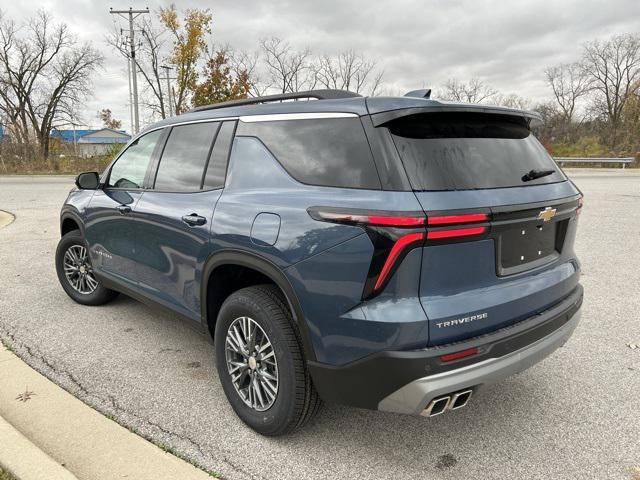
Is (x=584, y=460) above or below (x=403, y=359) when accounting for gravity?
below

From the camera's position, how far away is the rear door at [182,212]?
2.82 m

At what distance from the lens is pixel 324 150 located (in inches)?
89.1

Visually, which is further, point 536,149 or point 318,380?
point 536,149

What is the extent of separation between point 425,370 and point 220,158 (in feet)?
5.74

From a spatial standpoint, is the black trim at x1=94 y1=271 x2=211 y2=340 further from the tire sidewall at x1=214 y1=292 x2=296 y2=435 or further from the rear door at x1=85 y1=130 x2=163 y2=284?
the tire sidewall at x1=214 y1=292 x2=296 y2=435

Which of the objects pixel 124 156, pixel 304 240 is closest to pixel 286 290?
pixel 304 240

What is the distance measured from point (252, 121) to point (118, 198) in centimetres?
166

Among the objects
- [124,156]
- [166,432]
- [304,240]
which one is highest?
[124,156]

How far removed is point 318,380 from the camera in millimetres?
2178

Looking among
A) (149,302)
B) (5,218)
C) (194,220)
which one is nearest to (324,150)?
(194,220)

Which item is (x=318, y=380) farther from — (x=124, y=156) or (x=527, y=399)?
(x=124, y=156)

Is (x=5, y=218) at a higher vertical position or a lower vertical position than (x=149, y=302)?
lower

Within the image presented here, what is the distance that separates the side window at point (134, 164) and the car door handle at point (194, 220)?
89cm

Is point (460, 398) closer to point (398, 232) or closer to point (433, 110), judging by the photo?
point (398, 232)
